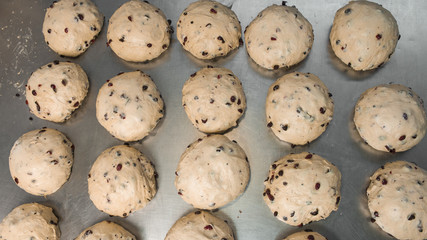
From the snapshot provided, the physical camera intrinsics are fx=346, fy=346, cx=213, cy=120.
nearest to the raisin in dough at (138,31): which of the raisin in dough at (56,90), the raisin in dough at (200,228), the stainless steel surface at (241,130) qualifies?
the stainless steel surface at (241,130)

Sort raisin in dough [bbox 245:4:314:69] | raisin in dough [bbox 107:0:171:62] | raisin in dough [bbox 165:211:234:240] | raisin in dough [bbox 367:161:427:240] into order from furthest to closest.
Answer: raisin in dough [bbox 107:0:171:62]
raisin in dough [bbox 245:4:314:69]
raisin in dough [bbox 165:211:234:240]
raisin in dough [bbox 367:161:427:240]

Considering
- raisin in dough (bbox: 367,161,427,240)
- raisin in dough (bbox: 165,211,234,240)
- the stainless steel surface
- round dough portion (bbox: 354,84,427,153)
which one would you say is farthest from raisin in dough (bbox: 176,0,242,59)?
raisin in dough (bbox: 367,161,427,240)

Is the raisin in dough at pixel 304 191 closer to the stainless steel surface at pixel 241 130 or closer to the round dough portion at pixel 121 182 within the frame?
the stainless steel surface at pixel 241 130

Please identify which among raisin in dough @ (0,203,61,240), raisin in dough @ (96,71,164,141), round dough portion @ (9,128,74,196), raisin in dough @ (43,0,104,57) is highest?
raisin in dough @ (43,0,104,57)

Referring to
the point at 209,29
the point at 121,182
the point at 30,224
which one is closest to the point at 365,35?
the point at 209,29

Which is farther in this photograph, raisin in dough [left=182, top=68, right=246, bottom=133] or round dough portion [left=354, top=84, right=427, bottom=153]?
raisin in dough [left=182, top=68, right=246, bottom=133]

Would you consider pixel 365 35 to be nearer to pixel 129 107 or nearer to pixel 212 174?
pixel 212 174

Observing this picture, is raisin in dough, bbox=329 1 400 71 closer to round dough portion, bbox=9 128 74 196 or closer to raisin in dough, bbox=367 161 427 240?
raisin in dough, bbox=367 161 427 240
